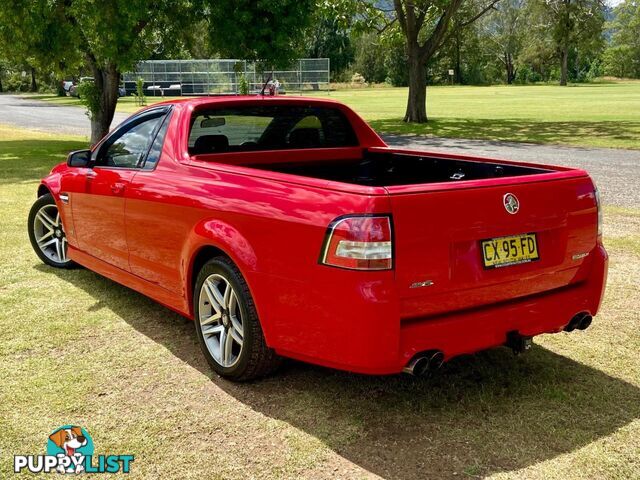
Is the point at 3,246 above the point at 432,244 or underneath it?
underneath

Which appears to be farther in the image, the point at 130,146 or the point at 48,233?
the point at 48,233

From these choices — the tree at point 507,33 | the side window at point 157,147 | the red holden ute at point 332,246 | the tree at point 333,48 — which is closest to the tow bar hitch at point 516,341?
the red holden ute at point 332,246

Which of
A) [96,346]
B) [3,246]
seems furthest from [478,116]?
[96,346]

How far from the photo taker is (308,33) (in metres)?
18.4

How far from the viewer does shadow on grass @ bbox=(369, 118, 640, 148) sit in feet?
65.3

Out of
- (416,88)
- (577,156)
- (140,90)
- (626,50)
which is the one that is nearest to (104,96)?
(577,156)

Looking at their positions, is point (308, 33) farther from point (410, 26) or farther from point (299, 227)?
point (299, 227)

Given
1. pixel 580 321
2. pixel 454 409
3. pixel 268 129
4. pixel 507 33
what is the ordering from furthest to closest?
pixel 507 33, pixel 268 129, pixel 580 321, pixel 454 409

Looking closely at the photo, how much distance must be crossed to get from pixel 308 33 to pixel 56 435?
53.8ft

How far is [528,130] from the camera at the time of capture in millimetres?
23469

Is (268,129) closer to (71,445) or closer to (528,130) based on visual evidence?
(71,445)

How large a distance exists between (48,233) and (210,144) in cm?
253

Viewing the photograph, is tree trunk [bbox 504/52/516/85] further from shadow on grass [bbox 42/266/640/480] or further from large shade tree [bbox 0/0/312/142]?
shadow on grass [bbox 42/266/640/480]

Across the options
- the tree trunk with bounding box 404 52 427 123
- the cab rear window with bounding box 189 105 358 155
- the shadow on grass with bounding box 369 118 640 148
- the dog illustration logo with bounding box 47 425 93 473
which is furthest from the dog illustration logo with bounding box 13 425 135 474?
the tree trunk with bounding box 404 52 427 123
